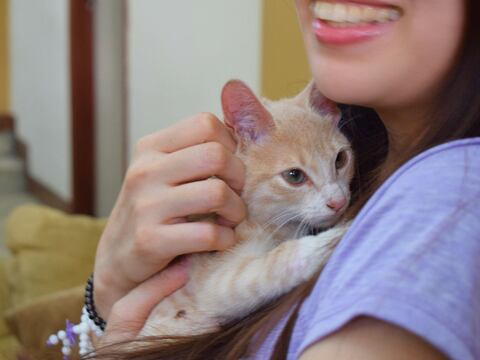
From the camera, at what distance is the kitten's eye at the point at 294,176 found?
0.96m

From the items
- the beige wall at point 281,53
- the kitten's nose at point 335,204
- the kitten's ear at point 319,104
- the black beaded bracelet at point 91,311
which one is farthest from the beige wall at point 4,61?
the kitten's nose at point 335,204

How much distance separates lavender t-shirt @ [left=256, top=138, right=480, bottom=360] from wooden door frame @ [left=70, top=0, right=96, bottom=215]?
3.76 metres

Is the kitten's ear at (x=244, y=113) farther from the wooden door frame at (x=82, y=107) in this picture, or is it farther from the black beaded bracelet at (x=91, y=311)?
the wooden door frame at (x=82, y=107)

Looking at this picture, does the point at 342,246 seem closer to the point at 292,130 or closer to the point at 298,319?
the point at 298,319

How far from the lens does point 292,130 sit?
3.23 ft

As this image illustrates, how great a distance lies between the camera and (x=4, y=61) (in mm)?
6676

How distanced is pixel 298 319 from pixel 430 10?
348 millimetres

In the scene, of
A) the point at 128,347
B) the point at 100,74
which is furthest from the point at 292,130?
the point at 100,74

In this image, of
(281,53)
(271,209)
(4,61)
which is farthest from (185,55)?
(4,61)

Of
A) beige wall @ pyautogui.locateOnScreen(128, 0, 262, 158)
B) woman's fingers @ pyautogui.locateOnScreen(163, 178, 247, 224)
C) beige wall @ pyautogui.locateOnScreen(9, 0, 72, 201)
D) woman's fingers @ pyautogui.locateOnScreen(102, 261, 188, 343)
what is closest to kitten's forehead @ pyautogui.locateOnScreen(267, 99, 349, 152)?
woman's fingers @ pyautogui.locateOnScreen(163, 178, 247, 224)

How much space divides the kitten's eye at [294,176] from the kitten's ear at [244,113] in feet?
0.22

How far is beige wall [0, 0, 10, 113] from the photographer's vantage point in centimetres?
660

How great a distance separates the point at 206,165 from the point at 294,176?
0.14 m

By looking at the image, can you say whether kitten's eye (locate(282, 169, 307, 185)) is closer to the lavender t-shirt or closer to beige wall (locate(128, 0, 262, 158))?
the lavender t-shirt
